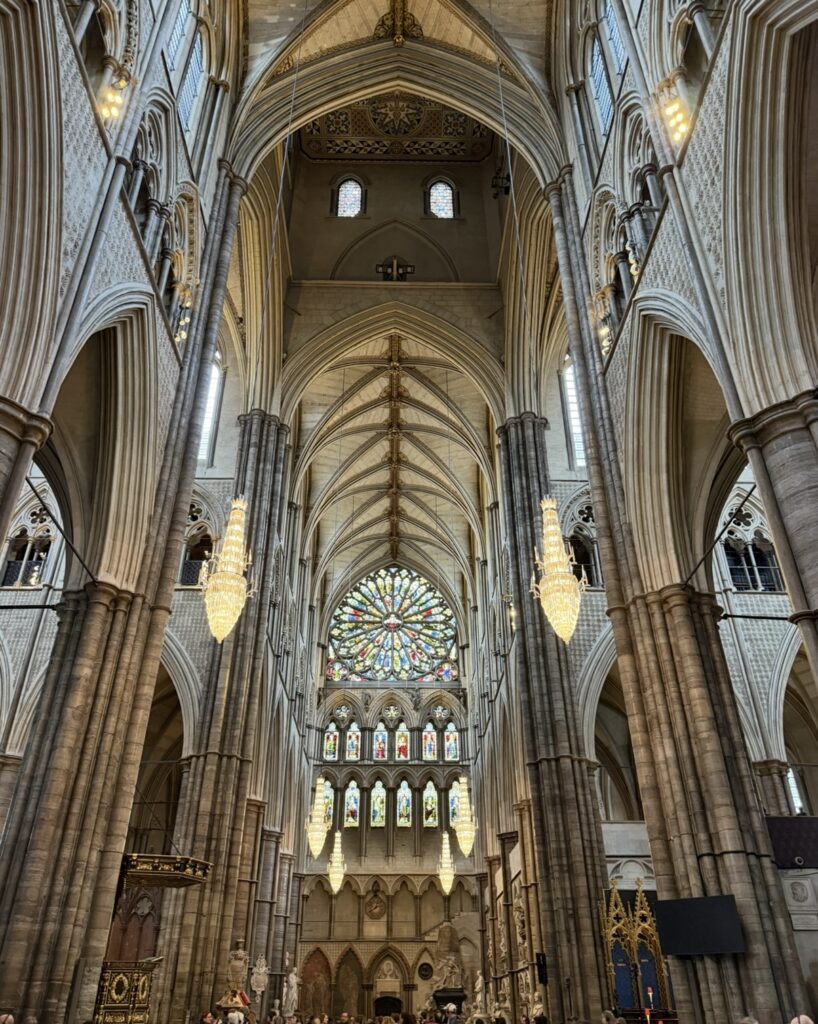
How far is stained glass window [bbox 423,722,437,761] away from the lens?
119ft

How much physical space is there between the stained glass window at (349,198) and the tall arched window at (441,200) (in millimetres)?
2262

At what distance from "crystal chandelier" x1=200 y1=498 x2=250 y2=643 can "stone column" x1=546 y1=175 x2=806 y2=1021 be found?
548cm

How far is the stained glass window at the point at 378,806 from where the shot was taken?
3472 cm

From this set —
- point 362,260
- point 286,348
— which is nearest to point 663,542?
point 286,348

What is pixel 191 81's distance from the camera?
14539mm

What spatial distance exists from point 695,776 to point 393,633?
95.8 feet

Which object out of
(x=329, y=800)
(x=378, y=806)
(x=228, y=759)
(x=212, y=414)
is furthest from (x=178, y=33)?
(x=378, y=806)

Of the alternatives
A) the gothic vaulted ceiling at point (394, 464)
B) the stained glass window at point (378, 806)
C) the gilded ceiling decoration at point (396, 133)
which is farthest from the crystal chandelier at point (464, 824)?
the gilded ceiling decoration at point (396, 133)

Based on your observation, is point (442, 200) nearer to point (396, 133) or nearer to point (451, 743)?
point (396, 133)

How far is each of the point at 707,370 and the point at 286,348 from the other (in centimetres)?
1510

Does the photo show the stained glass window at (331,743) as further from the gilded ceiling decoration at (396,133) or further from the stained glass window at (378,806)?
the gilded ceiling decoration at (396,133)

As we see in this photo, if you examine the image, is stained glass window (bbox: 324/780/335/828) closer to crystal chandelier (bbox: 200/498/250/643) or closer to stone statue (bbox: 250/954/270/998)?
stone statue (bbox: 250/954/270/998)

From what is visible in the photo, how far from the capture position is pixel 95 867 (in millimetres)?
9445

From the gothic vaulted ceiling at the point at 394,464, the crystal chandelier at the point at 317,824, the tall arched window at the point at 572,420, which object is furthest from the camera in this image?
the gothic vaulted ceiling at the point at 394,464
